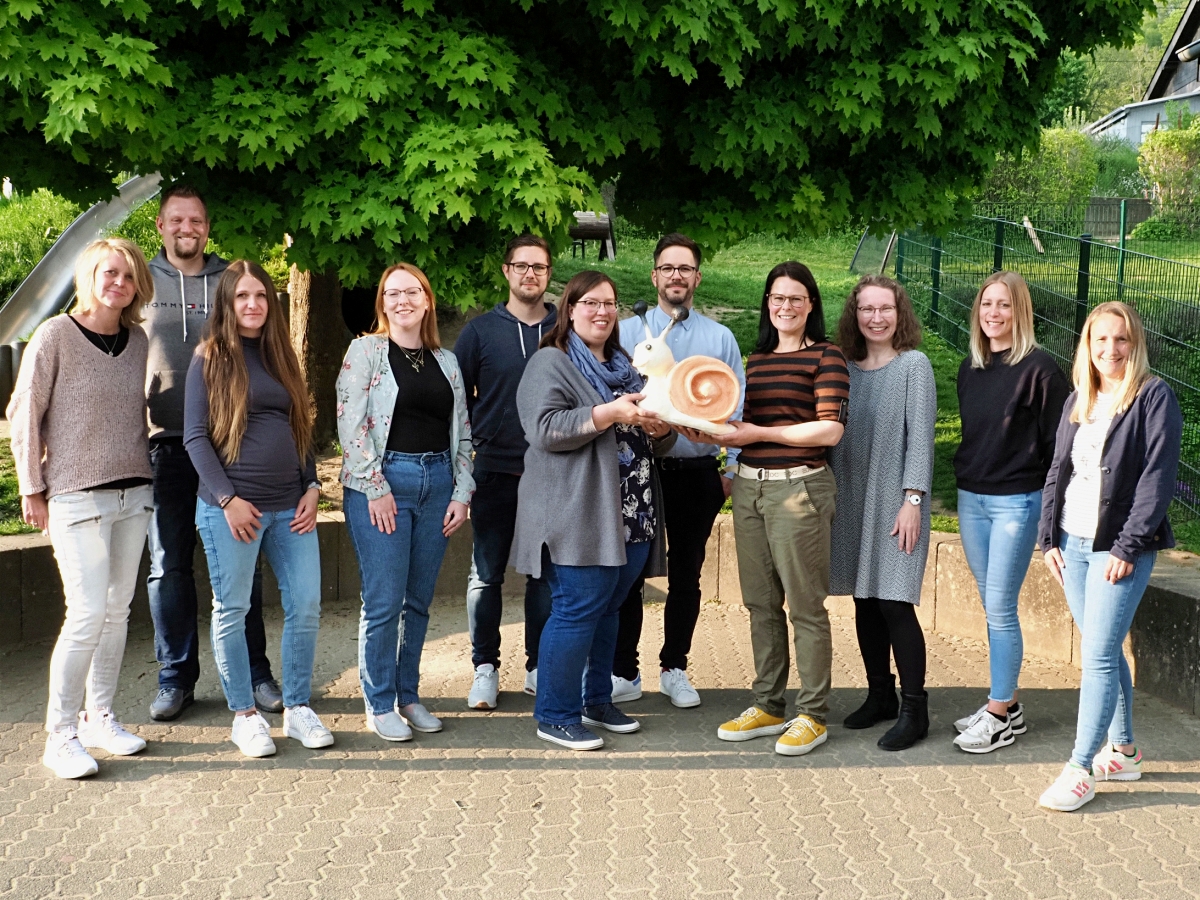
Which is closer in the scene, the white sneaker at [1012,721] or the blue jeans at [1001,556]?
the blue jeans at [1001,556]

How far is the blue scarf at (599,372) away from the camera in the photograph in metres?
5.30

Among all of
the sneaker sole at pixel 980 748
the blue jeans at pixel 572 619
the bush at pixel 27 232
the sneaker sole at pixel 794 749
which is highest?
the bush at pixel 27 232

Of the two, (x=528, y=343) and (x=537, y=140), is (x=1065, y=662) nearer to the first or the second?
(x=528, y=343)

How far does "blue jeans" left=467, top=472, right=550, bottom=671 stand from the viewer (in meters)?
5.90

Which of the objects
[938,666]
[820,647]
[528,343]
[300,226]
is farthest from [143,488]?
[938,666]

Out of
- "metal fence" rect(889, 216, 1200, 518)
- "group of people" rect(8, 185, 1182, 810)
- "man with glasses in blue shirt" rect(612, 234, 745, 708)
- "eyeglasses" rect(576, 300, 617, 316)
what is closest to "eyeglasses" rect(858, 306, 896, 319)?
"group of people" rect(8, 185, 1182, 810)

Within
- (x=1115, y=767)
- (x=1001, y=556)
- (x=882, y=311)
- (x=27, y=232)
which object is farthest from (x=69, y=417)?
(x=27, y=232)

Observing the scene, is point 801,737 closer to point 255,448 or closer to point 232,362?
point 255,448

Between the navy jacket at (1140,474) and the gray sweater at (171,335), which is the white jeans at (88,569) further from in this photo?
the navy jacket at (1140,474)

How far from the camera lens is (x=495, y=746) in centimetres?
552

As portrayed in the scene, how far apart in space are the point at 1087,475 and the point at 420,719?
3.02 metres

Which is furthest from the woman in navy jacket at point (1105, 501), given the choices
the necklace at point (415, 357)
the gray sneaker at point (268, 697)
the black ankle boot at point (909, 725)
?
the gray sneaker at point (268, 697)

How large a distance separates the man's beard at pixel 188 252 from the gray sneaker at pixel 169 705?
1972 millimetres

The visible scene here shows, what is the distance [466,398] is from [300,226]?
2008 mm
